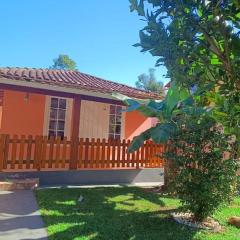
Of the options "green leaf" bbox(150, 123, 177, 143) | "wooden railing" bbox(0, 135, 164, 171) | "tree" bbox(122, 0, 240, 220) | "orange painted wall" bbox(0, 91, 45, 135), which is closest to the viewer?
"tree" bbox(122, 0, 240, 220)

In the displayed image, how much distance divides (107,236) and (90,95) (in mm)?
6856

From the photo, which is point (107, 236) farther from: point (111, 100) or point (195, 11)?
point (111, 100)

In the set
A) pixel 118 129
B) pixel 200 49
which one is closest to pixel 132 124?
pixel 118 129

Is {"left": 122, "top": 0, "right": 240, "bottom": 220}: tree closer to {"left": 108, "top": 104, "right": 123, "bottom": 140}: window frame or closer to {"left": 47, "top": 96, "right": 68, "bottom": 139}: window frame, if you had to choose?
{"left": 47, "top": 96, "right": 68, "bottom": 139}: window frame

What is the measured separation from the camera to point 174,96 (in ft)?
12.2

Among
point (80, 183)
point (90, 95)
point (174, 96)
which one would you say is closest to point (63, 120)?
point (90, 95)

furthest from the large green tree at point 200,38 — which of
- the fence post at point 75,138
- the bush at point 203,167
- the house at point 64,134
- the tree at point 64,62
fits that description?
the tree at point 64,62

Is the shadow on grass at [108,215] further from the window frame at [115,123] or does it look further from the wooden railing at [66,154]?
the window frame at [115,123]

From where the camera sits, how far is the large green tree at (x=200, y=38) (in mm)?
2615

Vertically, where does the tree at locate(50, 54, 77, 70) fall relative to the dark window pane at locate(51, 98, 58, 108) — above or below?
above

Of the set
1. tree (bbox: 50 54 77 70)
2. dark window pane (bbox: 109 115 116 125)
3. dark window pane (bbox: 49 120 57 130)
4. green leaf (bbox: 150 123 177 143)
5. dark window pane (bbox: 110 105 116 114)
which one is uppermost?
tree (bbox: 50 54 77 70)

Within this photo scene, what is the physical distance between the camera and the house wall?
12219mm

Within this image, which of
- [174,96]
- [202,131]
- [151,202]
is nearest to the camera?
[174,96]

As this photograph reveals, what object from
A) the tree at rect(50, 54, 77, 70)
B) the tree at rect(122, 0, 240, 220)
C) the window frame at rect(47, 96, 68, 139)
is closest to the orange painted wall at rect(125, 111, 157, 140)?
the window frame at rect(47, 96, 68, 139)
